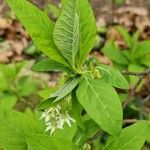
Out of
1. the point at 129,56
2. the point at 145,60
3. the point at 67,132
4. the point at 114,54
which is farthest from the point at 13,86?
the point at 67,132

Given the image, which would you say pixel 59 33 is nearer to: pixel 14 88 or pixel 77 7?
pixel 77 7

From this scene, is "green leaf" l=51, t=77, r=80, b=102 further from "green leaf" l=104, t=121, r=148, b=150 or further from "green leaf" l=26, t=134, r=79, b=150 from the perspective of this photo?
"green leaf" l=104, t=121, r=148, b=150

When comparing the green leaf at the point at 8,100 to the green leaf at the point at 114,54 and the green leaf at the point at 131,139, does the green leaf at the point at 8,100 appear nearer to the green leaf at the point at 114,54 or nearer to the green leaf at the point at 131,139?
the green leaf at the point at 114,54

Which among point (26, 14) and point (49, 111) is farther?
point (49, 111)

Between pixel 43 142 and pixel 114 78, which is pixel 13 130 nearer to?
pixel 43 142

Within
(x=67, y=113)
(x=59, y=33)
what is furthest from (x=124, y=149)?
(x=59, y=33)

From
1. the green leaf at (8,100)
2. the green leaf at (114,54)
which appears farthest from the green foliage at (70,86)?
the green leaf at (114,54)
